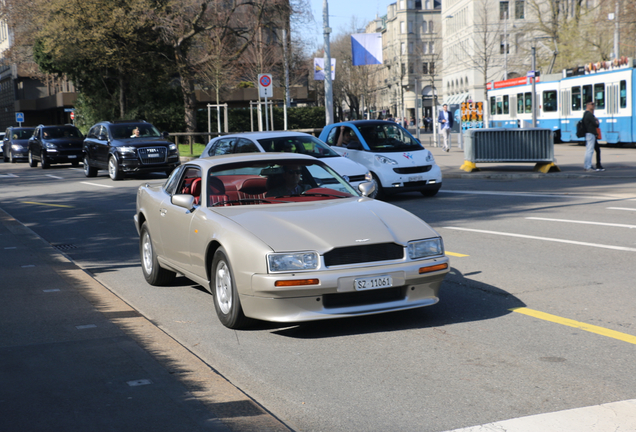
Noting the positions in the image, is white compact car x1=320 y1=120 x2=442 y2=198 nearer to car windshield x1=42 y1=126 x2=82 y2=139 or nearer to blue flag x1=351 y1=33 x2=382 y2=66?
blue flag x1=351 y1=33 x2=382 y2=66

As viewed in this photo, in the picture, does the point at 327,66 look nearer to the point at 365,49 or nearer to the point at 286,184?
the point at 365,49

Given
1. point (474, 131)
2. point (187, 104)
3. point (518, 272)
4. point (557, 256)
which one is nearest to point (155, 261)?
point (518, 272)

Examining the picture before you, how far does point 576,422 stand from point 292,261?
7.71 ft

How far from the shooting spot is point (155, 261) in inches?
316

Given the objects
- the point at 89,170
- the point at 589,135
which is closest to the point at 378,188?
the point at 589,135

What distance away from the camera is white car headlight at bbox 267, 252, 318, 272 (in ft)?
18.5

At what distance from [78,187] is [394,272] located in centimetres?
1872

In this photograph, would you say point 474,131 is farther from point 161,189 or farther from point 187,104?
point 187,104

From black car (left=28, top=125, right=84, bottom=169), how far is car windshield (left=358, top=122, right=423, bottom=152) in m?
20.2

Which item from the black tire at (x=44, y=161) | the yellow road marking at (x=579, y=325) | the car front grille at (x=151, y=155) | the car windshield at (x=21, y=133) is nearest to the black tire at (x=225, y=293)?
the yellow road marking at (x=579, y=325)

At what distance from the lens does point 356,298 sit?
5.79m

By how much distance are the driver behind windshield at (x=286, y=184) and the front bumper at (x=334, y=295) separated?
148 cm

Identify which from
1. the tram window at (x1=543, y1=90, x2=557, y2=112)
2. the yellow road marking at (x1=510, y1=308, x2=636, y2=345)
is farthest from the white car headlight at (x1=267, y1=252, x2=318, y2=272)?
the tram window at (x1=543, y1=90, x2=557, y2=112)

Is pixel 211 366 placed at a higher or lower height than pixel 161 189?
lower
